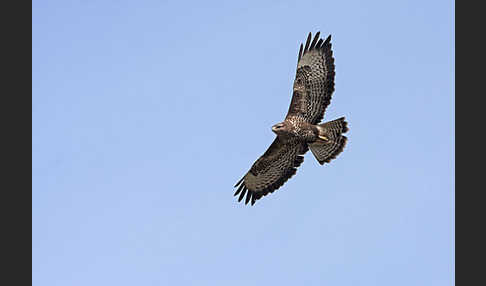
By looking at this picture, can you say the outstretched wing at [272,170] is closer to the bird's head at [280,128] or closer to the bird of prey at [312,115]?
the bird of prey at [312,115]

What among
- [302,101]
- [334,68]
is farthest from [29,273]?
[334,68]

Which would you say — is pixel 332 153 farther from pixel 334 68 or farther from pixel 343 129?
pixel 334 68

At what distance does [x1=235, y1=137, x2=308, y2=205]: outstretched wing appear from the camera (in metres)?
12.3

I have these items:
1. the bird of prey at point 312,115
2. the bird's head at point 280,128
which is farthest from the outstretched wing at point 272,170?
the bird's head at point 280,128

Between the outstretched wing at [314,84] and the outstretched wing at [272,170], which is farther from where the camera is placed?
the outstretched wing at [272,170]

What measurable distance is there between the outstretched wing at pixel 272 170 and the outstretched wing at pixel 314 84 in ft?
2.39

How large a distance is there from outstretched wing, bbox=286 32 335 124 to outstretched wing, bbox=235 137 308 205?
0.73 metres

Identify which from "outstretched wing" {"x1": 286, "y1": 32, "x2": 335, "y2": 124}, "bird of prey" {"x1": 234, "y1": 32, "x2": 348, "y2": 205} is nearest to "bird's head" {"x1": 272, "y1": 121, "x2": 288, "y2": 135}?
"bird of prey" {"x1": 234, "y1": 32, "x2": 348, "y2": 205}

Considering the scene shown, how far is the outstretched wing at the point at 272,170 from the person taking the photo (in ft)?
40.4

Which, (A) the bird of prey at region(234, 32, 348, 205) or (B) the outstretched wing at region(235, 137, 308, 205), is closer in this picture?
(A) the bird of prey at region(234, 32, 348, 205)

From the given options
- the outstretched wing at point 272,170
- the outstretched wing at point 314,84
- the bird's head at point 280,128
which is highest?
the outstretched wing at point 314,84

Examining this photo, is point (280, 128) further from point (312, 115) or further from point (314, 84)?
point (314, 84)

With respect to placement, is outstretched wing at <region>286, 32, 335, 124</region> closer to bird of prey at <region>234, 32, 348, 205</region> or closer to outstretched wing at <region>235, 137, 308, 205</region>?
bird of prey at <region>234, 32, 348, 205</region>

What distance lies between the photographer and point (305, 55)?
39.5 feet
